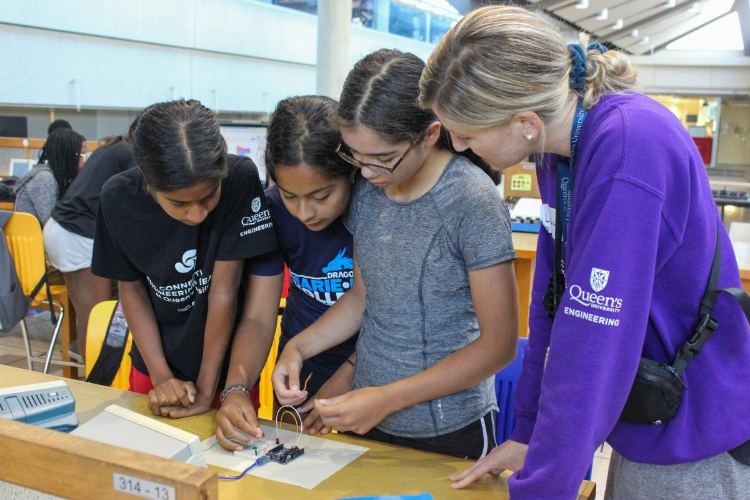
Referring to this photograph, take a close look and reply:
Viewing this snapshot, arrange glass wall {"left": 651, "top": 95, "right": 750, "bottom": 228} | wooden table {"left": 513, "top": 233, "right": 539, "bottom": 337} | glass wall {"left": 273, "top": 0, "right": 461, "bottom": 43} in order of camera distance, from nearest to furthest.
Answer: wooden table {"left": 513, "top": 233, "right": 539, "bottom": 337} < glass wall {"left": 273, "top": 0, "right": 461, "bottom": 43} < glass wall {"left": 651, "top": 95, "right": 750, "bottom": 228}

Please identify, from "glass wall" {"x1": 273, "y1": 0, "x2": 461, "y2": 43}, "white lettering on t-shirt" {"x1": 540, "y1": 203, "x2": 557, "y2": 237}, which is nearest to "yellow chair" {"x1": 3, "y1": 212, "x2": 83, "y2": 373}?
"white lettering on t-shirt" {"x1": 540, "y1": 203, "x2": 557, "y2": 237}

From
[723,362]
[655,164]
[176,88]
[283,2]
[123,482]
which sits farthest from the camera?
[283,2]

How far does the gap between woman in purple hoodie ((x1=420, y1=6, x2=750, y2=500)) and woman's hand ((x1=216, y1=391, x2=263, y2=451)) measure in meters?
0.55

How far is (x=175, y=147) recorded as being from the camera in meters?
1.34

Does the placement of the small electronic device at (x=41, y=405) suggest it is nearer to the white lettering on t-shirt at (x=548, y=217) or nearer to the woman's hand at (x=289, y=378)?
the woman's hand at (x=289, y=378)

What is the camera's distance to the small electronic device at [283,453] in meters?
1.20

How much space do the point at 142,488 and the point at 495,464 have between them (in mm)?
702

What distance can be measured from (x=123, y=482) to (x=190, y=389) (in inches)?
33.9

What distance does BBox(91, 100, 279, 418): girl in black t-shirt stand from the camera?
1377 mm

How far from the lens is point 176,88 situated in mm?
7449

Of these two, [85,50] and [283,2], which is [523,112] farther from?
[283,2]

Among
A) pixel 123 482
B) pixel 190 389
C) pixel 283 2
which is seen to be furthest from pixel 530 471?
pixel 283 2

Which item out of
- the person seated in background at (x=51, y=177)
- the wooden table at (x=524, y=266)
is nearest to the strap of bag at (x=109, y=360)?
the wooden table at (x=524, y=266)

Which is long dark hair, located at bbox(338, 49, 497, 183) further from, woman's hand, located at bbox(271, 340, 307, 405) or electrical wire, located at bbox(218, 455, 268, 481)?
electrical wire, located at bbox(218, 455, 268, 481)
